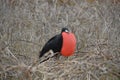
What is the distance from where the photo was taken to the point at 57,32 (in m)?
5.57

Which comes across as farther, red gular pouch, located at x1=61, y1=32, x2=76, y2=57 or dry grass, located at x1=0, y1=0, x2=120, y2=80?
red gular pouch, located at x1=61, y1=32, x2=76, y2=57

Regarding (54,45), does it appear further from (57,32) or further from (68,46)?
(57,32)

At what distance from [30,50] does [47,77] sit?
91 centimetres

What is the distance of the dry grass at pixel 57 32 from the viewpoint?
4227mm

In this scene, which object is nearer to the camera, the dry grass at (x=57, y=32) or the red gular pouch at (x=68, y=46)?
the dry grass at (x=57, y=32)

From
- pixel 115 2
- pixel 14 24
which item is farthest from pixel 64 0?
pixel 14 24

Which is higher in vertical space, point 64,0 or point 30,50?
point 64,0

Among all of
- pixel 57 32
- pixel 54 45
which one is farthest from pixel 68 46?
pixel 57 32

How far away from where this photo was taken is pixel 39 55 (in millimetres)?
4750

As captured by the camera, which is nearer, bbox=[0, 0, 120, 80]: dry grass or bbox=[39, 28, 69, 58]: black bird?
bbox=[0, 0, 120, 80]: dry grass

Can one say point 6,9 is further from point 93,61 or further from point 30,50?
point 93,61

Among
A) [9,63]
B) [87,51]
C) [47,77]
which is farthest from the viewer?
[87,51]

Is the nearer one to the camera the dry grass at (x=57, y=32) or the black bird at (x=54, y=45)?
the dry grass at (x=57, y=32)

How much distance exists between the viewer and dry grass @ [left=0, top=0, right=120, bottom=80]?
4.23 metres
